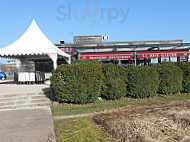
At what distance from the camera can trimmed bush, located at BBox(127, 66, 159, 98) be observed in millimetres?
7684

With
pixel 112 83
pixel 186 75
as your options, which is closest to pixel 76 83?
pixel 112 83

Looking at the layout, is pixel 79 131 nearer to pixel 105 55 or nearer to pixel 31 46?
pixel 31 46

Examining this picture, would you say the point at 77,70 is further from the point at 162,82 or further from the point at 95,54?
the point at 95,54

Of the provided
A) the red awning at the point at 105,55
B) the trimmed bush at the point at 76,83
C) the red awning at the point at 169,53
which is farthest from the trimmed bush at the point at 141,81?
the red awning at the point at 169,53

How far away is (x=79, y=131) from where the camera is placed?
3.93 meters

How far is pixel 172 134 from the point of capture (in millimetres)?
3398

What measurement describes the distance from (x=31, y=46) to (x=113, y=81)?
6.65 m

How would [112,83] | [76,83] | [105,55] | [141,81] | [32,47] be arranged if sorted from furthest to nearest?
[105,55] → [32,47] → [141,81] → [112,83] → [76,83]

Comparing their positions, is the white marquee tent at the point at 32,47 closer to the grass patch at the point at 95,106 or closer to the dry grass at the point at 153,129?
the grass patch at the point at 95,106

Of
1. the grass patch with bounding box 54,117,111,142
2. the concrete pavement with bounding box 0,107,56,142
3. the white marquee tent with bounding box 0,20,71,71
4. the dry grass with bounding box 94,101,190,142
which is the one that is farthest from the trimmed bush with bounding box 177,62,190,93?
the white marquee tent with bounding box 0,20,71,71

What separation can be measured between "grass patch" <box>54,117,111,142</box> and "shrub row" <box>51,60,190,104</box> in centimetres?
222

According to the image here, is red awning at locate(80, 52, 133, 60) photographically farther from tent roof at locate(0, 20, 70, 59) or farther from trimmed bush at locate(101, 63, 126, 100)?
trimmed bush at locate(101, 63, 126, 100)

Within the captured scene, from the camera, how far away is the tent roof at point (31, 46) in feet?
35.0

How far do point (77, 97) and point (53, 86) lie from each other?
1.15m
